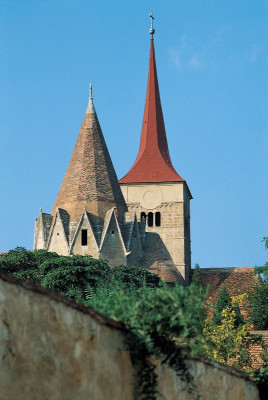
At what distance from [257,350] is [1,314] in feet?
53.6

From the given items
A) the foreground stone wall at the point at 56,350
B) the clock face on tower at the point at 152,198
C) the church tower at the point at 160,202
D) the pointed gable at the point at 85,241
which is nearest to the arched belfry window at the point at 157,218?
the church tower at the point at 160,202

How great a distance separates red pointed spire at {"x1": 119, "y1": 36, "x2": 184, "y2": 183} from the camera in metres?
59.1

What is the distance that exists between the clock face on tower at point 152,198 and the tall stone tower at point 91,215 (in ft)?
30.5

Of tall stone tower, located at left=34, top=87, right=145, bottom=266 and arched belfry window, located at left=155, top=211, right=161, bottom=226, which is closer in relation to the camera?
tall stone tower, located at left=34, top=87, right=145, bottom=266

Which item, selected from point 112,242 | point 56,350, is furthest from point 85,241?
point 56,350

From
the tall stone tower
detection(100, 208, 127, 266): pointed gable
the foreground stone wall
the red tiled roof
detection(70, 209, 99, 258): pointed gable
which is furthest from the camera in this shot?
the red tiled roof

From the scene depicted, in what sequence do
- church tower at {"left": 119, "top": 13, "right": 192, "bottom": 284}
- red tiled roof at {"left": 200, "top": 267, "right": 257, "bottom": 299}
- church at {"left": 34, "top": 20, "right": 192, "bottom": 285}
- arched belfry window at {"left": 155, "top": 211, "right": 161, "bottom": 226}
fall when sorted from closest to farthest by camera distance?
1. church at {"left": 34, "top": 20, "right": 192, "bottom": 285}
2. church tower at {"left": 119, "top": 13, "right": 192, "bottom": 284}
3. red tiled roof at {"left": 200, "top": 267, "right": 257, "bottom": 299}
4. arched belfry window at {"left": 155, "top": 211, "right": 161, "bottom": 226}

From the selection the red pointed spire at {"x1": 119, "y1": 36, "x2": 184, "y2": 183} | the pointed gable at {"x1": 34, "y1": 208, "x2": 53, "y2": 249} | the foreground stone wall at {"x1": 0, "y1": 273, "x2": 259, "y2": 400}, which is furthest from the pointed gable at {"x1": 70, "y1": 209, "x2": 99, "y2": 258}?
the foreground stone wall at {"x1": 0, "y1": 273, "x2": 259, "y2": 400}

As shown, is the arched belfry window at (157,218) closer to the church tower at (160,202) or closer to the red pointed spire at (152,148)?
the church tower at (160,202)

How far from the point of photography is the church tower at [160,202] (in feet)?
178

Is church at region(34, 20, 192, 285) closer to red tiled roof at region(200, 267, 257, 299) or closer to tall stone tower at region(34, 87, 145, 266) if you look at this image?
tall stone tower at region(34, 87, 145, 266)

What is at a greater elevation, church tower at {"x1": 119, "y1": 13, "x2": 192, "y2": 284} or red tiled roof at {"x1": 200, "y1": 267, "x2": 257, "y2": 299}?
church tower at {"x1": 119, "y1": 13, "x2": 192, "y2": 284}

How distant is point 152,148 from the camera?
62.3 meters

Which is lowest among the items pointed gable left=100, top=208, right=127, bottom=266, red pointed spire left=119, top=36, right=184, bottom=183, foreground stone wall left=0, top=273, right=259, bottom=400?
foreground stone wall left=0, top=273, right=259, bottom=400
